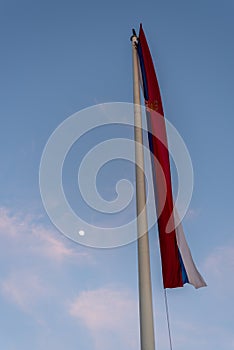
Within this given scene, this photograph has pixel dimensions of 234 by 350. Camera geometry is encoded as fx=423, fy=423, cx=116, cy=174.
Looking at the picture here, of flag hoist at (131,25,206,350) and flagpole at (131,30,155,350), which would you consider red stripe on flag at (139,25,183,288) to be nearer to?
flag hoist at (131,25,206,350)

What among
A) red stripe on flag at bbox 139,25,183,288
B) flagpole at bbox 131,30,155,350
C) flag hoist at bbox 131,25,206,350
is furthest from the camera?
red stripe on flag at bbox 139,25,183,288

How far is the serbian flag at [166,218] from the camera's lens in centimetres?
773

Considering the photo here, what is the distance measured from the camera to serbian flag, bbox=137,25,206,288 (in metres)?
7.73

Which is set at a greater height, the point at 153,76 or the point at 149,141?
the point at 153,76

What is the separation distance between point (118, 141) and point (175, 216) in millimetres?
4270

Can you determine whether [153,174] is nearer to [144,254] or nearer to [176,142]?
[144,254]

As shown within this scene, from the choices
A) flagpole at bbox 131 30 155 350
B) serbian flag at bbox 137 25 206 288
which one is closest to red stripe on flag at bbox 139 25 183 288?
serbian flag at bbox 137 25 206 288

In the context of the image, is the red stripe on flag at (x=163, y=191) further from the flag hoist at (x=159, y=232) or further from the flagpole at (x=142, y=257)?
the flagpole at (x=142, y=257)

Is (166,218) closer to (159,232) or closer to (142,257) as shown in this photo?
(159,232)

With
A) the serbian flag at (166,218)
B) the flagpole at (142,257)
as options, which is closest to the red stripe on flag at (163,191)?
the serbian flag at (166,218)

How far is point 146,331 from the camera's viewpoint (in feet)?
21.9

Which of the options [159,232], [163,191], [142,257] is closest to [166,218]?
[159,232]

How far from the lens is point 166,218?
8047mm

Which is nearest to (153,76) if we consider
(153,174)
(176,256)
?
(153,174)
